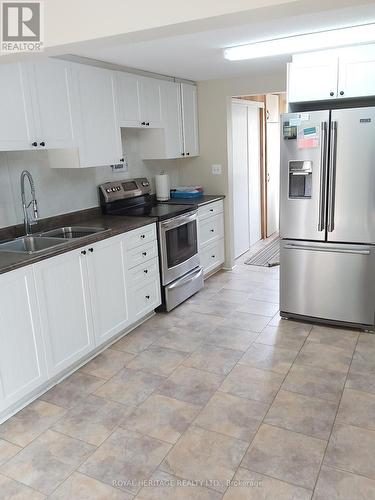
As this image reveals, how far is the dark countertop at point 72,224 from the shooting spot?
8.14 feet

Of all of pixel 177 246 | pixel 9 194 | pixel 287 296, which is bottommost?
pixel 287 296

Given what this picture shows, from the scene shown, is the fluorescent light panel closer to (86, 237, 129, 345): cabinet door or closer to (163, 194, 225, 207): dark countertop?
(163, 194, 225, 207): dark countertop

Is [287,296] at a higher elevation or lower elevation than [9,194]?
lower

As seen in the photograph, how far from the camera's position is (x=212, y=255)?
489 centimetres

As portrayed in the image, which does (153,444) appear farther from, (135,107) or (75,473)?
(135,107)

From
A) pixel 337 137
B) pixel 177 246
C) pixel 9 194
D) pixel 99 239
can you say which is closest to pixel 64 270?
pixel 99 239

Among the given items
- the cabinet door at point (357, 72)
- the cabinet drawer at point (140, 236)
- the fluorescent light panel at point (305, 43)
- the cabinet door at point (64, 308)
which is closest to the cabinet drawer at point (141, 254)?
the cabinet drawer at point (140, 236)

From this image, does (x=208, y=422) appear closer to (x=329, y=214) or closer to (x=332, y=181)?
(x=329, y=214)

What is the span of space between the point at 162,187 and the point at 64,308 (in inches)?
88.3

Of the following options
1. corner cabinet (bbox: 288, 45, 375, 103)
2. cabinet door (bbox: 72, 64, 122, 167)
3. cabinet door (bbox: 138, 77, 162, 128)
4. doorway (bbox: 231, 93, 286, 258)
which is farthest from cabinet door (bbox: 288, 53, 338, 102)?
doorway (bbox: 231, 93, 286, 258)

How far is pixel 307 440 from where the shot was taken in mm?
2238

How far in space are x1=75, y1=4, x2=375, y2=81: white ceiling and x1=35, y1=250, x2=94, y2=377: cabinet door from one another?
4.28 feet

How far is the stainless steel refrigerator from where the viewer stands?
318cm

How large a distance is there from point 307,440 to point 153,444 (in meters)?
0.82
